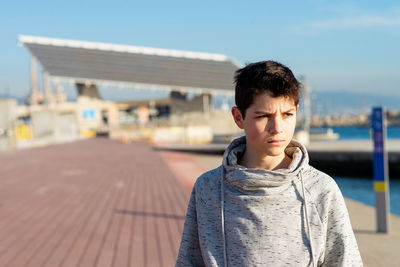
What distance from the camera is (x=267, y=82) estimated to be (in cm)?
148

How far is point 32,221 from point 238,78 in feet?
20.3

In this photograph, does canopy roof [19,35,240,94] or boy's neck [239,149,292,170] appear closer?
boy's neck [239,149,292,170]

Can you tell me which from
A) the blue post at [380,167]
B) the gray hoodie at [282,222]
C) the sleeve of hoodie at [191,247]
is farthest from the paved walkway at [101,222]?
the gray hoodie at [282,222]

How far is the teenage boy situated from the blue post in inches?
218

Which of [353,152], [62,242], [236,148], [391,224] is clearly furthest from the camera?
[353,152]

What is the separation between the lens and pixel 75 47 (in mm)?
63125

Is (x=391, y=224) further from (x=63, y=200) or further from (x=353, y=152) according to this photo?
(x=353, y=152)

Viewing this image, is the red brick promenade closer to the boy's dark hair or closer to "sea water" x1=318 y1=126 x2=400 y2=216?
the boy's dark hair

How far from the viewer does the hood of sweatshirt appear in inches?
58.2

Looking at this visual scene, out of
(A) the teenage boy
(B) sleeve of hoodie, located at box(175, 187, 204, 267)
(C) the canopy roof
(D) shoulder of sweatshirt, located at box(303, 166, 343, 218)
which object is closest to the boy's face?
(A) the teenage boy

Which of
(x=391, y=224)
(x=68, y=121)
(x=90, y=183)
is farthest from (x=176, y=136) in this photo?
(x=391, y=224)

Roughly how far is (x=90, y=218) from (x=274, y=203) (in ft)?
20.2

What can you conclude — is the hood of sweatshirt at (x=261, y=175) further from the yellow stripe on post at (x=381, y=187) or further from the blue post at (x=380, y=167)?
the yellow stripe on post at (x=381, y=187)

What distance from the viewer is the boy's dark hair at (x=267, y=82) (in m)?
1.48
